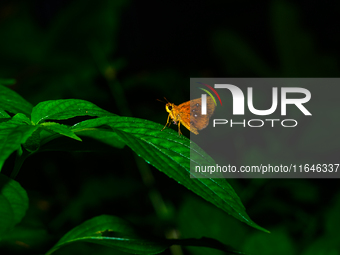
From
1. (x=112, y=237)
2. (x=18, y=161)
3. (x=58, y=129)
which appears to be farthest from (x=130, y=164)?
(x=58, y=129)

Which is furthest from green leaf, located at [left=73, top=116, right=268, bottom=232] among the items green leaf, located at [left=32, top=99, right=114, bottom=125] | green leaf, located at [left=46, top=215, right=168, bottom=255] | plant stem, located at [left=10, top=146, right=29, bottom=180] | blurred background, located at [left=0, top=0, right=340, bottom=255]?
blurred background, located at [left=0, top=0, right=340, bottom=255]

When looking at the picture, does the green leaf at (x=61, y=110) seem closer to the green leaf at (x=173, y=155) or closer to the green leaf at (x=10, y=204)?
the green leaf at (x=173, y=155)

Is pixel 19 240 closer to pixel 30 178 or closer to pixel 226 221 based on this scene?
pixel 226 221

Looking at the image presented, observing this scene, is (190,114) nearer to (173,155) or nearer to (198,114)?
(198,114)

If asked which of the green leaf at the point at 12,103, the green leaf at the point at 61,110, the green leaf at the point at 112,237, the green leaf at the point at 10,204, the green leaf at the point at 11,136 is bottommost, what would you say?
the green leaf at the point at 112,237

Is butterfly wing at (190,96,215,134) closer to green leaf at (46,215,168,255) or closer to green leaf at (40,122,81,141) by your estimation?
green leaf at (46,215,168,255)

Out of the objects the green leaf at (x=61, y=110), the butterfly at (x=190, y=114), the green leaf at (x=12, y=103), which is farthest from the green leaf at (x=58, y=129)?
the butterfly at (x=190, y=114)
